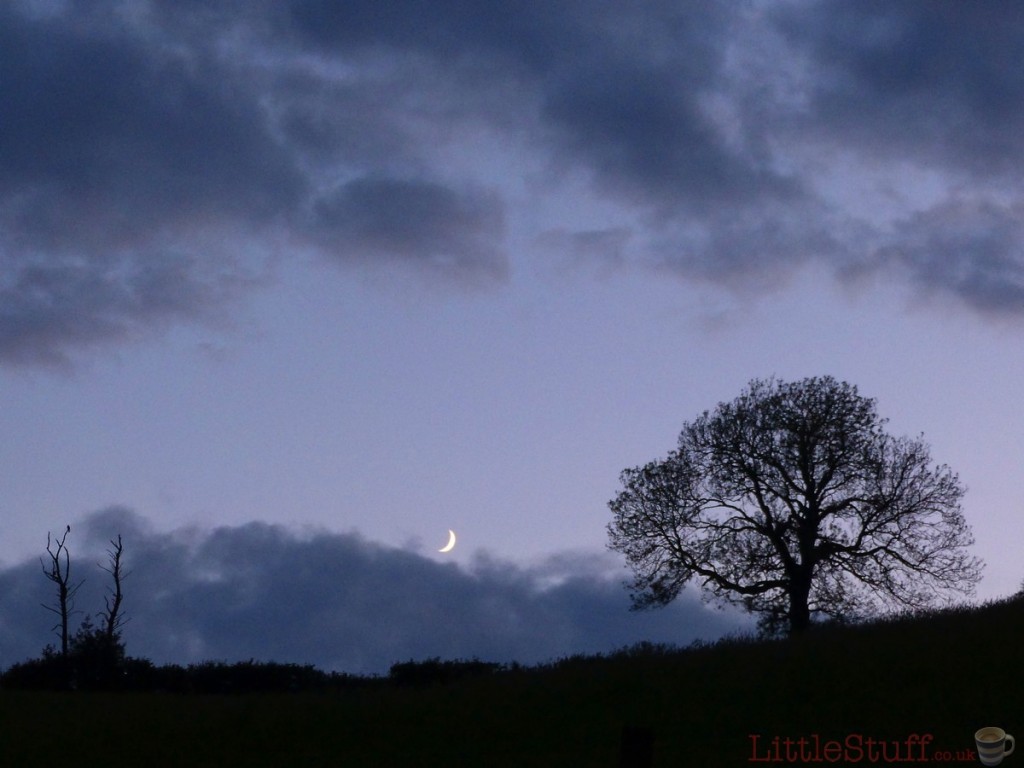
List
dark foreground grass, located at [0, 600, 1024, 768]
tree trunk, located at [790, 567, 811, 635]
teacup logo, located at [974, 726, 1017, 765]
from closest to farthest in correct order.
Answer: teacup logo, located at [974, 726, 1017, 765] → dark foreground grass, located at [0, 600, 1024, 768] → tree trunk, located at [790, 567, 811, 635]

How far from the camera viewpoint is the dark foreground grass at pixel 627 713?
21.5 meters

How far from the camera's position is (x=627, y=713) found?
25.6 m

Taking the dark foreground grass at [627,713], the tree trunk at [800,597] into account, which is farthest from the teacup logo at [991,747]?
the tree trunk at [800,597]

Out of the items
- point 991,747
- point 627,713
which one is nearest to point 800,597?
point 627,713

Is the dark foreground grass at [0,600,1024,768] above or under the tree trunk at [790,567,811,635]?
A: under

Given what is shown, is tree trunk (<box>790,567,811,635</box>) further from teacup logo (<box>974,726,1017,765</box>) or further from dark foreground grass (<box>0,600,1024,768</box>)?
teacup logo (<box>974,726,1017,765</box>)

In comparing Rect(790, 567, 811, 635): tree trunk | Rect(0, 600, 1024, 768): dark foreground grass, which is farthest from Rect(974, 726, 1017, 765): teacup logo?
Rect(790, 567, 811, 635): tree trunk

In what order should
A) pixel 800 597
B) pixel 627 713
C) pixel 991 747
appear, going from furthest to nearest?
pixel 800 597
pixel 627 713
pixel 991 747

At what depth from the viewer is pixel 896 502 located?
46438 mm

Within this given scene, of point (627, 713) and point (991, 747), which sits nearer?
point (991, 747)

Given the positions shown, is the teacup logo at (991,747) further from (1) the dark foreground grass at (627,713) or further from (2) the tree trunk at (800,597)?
(2) the tree trunk at (800,597)

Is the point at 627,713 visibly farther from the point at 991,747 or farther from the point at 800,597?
the point at 800,597

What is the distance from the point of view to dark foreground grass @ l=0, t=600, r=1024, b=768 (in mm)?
21516

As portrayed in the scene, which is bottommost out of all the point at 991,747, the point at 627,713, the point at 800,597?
the point at 991,747
